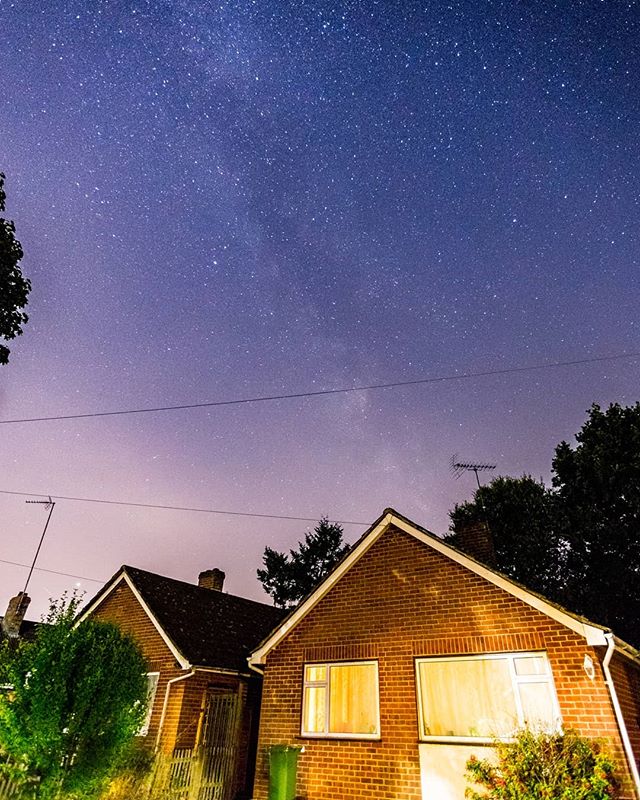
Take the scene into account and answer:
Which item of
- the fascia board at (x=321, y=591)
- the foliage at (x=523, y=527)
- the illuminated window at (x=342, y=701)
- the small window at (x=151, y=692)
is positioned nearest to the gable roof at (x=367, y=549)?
the fascia board at (x=321, y=591)

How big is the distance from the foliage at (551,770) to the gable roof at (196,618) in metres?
9.58

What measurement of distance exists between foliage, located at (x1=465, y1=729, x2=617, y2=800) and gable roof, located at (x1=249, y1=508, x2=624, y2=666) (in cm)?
212

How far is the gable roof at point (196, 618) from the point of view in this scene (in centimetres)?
1589

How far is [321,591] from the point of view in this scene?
13148 millimetres

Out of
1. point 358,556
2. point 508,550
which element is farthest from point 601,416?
point 358,556

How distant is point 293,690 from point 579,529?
2042 cm

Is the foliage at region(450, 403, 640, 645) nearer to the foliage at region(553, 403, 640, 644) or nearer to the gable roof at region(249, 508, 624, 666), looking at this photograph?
the foliage at region(553, 403, 640, 644)

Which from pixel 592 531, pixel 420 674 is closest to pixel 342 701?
pixel 420 674

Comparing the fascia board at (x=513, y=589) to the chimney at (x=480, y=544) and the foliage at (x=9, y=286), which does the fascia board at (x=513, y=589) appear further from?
the foliage at (x=9, y=286)

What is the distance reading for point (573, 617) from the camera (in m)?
9.49

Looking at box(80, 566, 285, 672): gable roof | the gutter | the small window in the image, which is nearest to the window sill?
the gutter

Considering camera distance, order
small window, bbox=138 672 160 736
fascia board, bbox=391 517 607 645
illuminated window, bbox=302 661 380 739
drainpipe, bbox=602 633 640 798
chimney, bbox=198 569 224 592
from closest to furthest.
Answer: drainpipe, bbox=602 633 640 798
fascia board, bbox=391 517 607 645
illuminated window, bbox=302 661 380 739
small window, bbox=138 672 160 736
chimney, bbox=198 569 224 592

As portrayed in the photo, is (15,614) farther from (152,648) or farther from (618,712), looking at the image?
(618,712)

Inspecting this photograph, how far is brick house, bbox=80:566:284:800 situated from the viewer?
1428 cm
